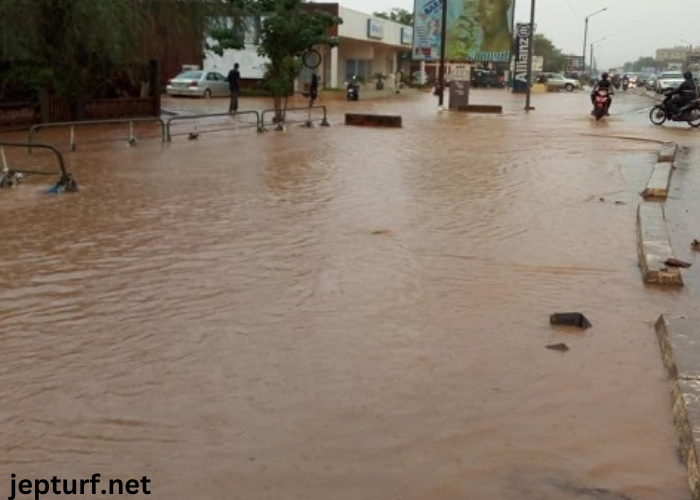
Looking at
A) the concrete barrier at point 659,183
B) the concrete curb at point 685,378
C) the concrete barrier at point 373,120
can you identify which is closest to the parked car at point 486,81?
the concrete barrier at point 373,120

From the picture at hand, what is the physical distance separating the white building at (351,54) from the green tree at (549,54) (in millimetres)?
65284

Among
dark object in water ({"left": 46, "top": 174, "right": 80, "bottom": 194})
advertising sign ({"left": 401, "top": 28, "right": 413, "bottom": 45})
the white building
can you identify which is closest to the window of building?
the white building

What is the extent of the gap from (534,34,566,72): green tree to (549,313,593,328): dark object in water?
126901 mm

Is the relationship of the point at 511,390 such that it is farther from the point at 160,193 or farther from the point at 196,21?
the point at 196,21

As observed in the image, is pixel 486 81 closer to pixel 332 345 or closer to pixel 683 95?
pixel 683 95

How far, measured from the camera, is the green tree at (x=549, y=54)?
132 m

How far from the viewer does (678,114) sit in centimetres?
2700

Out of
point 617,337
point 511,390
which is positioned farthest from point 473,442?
point 617,337

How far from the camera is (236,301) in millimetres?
7098

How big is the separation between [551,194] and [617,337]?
707 centimetres

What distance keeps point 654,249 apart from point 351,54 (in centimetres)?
5380

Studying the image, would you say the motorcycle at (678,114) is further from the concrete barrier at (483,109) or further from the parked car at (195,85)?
the parked car at (195,85)

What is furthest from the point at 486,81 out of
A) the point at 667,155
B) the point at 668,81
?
the point at 667,155

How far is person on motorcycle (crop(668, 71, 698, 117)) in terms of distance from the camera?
2658 cm
